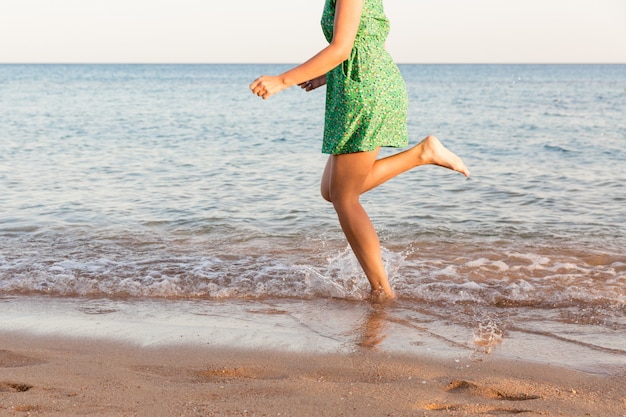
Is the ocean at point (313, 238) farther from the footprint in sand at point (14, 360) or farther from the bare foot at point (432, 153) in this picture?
the bare foot at point (432, 153)

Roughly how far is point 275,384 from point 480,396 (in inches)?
30.2

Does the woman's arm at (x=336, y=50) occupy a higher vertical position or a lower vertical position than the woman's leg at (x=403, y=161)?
higher

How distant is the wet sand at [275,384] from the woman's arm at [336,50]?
1197mm

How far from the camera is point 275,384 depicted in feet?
9.57

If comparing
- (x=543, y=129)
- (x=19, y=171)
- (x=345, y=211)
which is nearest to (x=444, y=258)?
(x=345, y=211)

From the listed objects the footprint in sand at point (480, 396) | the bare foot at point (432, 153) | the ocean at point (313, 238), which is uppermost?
the bare foot at point (432, 153)

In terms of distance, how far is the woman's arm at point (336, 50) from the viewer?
10.7 ft

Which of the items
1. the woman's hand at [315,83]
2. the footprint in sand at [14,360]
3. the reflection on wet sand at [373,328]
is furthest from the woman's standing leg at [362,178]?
the footprint in sand at [14,360]

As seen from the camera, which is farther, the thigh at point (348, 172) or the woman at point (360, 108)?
the thigh at point (348, 172)

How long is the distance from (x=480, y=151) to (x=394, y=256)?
8.83 meters

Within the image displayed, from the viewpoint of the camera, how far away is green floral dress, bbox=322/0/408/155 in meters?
3.66

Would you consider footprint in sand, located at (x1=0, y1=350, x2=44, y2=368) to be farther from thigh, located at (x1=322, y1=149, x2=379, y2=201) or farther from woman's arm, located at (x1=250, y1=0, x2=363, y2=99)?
thigh, located at (x1=322, y1=149, x2=379, y2=201)

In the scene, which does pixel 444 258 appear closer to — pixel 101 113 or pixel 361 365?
pixel 361 365

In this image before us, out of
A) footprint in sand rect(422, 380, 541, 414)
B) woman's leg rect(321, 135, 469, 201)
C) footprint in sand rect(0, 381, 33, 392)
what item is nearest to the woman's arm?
woman's leg rect(321, 135, 469, 201)
